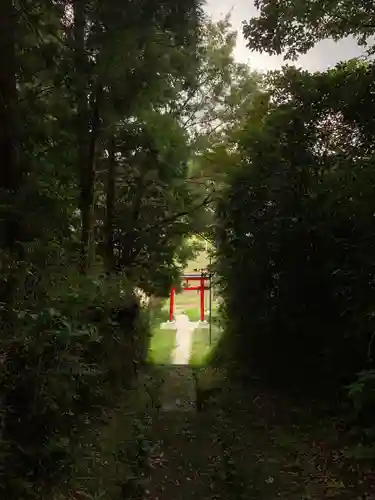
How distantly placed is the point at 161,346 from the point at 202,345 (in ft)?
3.87

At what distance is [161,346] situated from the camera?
1482cm

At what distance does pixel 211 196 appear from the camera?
10.3 meters

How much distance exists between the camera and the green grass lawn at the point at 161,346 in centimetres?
1365

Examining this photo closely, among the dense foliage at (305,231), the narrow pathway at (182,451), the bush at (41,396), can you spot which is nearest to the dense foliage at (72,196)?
the bush at (41,396)

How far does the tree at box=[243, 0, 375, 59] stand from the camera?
263 inches

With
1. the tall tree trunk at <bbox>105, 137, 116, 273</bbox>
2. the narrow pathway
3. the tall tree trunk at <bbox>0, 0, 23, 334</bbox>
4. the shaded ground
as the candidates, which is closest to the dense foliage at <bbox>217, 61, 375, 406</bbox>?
the shaded ground

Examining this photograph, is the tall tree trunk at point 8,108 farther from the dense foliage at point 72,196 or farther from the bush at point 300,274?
the bush at point 300,274

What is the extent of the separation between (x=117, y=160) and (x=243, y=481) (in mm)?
5535

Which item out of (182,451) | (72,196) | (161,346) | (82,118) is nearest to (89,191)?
(82,118)

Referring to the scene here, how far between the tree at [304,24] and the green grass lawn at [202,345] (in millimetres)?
6437

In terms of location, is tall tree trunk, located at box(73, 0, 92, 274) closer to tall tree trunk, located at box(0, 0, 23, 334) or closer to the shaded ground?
tall tree trunk, located at box(0, 0, 23, 334)

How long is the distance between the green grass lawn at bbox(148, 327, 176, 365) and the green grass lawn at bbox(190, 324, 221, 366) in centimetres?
62

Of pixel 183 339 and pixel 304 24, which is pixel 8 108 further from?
pixel 183 339

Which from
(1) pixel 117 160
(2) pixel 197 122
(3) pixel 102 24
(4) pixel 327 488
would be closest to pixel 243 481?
(4) pixel 327 488
